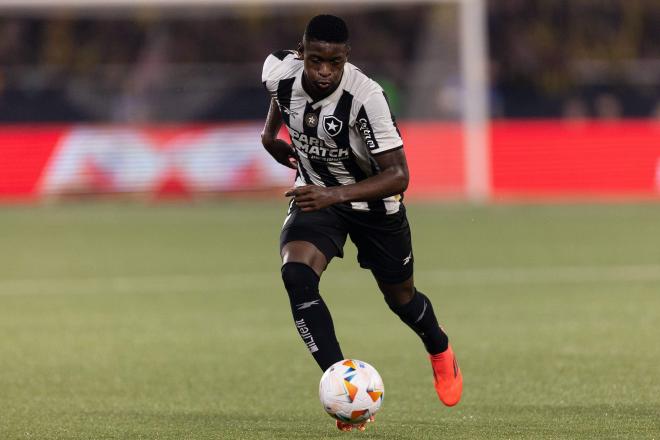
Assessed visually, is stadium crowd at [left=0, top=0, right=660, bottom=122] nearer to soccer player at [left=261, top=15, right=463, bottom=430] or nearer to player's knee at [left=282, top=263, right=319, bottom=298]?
soccer player at [left=261, top=15, right=463, bottom=430]

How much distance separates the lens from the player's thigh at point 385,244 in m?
7.07

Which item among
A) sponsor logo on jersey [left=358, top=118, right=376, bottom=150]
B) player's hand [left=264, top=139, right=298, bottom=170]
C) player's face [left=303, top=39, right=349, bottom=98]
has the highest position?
player's face [left=303, top=39, right=349, bottom=98]

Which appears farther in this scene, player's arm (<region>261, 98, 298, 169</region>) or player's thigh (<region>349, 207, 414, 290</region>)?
player's arm (<region>261, 98, 298, 169</region>)

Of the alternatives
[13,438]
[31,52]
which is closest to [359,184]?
[13,438]

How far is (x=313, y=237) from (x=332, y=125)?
0.64 meters

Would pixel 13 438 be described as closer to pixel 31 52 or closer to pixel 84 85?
pixel 84 85

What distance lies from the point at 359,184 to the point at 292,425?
54.3 inches

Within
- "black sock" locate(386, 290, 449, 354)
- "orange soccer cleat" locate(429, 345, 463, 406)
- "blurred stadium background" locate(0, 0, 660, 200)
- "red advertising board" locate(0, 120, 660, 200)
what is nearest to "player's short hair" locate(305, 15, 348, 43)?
"black sock" locate(386, 290, 449, 354)

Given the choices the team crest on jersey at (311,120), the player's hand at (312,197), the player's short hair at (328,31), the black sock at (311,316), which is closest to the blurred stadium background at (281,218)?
the black sock at (311,316)

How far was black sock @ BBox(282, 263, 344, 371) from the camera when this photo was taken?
21.3ft

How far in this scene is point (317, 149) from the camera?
22.4 ft

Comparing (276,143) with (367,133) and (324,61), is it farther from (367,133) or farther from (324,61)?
(324,61)

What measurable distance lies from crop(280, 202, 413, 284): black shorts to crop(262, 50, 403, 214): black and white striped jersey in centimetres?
9

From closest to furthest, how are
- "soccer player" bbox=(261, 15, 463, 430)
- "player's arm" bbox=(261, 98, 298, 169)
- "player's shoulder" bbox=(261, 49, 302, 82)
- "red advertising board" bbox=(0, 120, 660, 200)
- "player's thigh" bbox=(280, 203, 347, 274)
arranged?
"soccer player" bbox=(261, 15, 463, 430)
"player's thigh" bbox=(280, 203, 347, 274)
"player's shoulder" bbox=(261, 49, 302, 82)
"player's arm" bbox=(261, 98, 298, 169)
"red advertising board" bbox=(0, 120, 660, 200)
